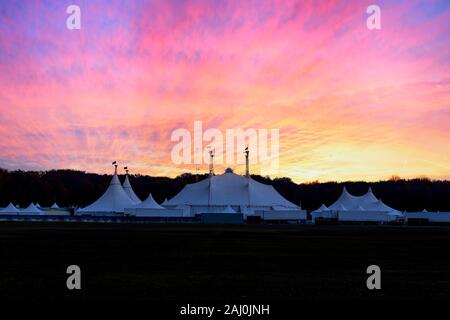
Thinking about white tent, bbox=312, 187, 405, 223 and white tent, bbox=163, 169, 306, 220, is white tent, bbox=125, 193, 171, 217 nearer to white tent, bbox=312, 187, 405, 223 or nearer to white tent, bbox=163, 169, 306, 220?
white tent, bbox=163, 169, 306, 220

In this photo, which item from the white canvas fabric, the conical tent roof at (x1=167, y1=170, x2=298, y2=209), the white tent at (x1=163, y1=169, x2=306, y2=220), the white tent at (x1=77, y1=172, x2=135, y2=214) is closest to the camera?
the white canvas fabric

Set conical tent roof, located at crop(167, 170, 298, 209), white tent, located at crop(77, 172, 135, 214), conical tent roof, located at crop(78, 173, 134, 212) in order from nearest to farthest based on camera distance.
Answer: conical tent roof, located at crop(167, 170, 298, 209) < white tent, located at crop(77, 172, 135, 214) < conical tent roof, located at crop(78, 173, 134, 212)

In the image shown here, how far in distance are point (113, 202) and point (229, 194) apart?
18690 millimetres

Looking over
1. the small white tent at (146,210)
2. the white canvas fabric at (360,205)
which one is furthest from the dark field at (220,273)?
the white canvas fabric at (360,205)

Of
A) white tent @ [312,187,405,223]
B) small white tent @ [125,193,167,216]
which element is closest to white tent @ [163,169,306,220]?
small white tent @ [125,193,167,216]

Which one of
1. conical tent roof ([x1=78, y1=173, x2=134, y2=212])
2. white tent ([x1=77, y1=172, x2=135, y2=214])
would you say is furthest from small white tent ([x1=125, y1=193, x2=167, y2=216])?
conical tent roof ([x1=78, y1=173, x2=134, y2=212])

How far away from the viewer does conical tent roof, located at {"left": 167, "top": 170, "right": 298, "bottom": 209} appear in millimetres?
101688

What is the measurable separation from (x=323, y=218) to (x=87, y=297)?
8208 centimetres

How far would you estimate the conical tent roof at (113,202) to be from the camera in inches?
4067

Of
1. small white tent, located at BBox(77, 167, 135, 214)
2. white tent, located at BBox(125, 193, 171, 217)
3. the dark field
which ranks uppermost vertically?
small white tent, located at BBox(77, 167, 135, 214)

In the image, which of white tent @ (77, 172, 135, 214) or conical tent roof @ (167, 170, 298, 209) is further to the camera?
white tent @ (77, 172, 135, 214)

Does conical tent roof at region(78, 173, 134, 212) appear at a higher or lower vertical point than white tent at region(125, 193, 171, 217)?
higher

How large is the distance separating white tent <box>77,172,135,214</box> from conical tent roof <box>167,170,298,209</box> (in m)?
7.76

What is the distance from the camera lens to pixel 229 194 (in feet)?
338
